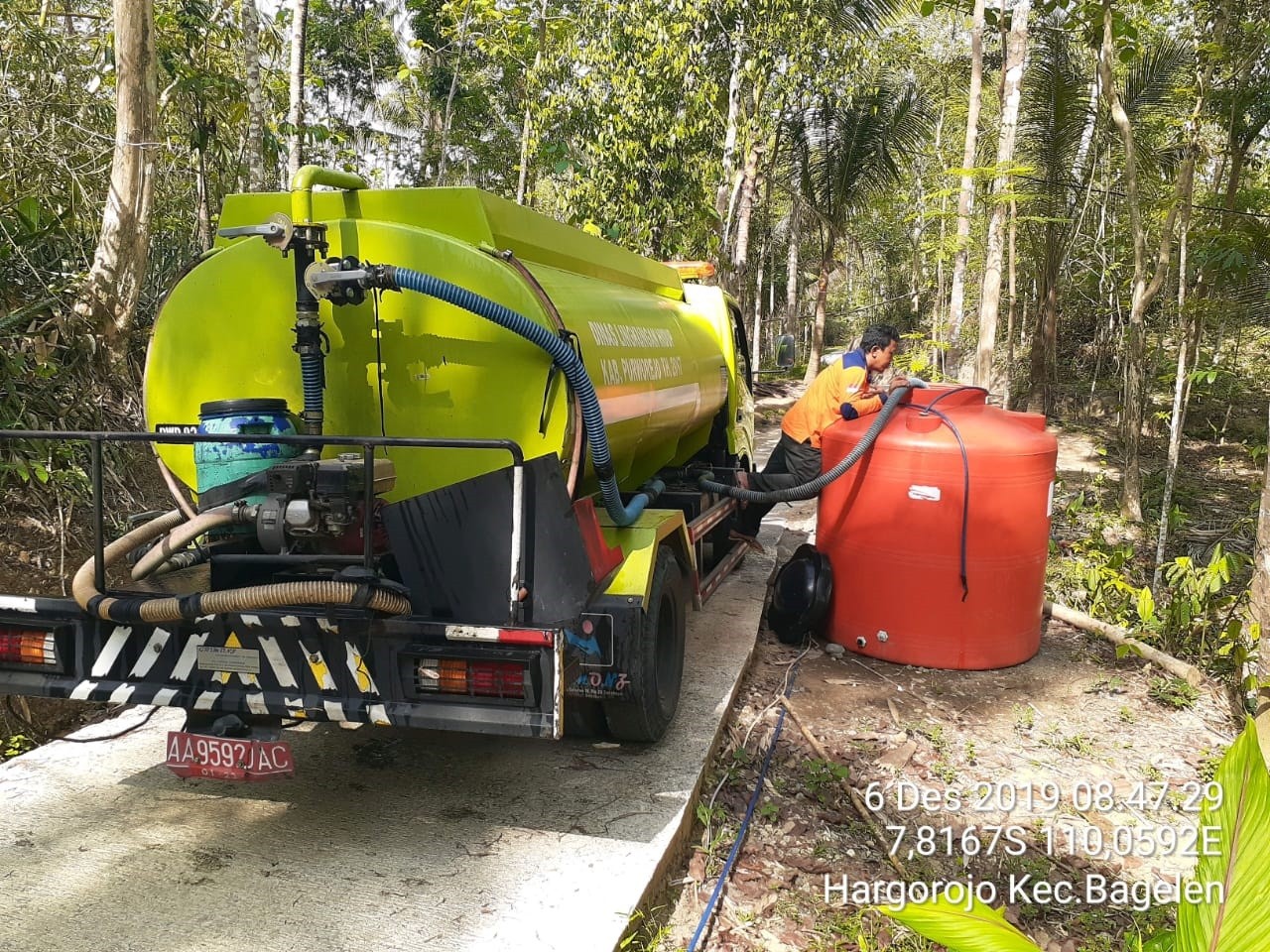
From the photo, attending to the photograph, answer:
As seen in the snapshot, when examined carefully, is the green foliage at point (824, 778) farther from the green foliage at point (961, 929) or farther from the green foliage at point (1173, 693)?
the green foliage at point (961, 929)

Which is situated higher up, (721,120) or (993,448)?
(721,120)

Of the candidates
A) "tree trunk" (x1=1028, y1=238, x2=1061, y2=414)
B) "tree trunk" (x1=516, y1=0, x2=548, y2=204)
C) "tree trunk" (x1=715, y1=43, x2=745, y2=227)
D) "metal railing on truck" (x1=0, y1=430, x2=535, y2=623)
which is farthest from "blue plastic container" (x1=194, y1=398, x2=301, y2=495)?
"tree trunk" (x1=1028, y1=238, x2=1061, y2=414)

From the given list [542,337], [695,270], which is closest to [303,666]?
[542,337]

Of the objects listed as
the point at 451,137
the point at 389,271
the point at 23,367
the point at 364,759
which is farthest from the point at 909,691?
the point at 451,137

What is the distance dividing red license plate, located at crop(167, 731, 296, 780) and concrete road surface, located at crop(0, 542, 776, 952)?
0.37m

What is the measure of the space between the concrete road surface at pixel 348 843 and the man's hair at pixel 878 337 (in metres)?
2.84

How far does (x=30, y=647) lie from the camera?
3283 mm

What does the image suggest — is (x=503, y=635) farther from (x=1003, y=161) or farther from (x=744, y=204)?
(x=744, y=204)

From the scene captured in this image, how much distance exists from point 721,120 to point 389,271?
406 inches

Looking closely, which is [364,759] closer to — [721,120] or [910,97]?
[721,120]

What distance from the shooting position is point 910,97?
18.3m

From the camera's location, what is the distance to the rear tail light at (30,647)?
3.27 m

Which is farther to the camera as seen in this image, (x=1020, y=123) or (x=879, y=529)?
(x=1020, y=123)

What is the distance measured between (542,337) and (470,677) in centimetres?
124
